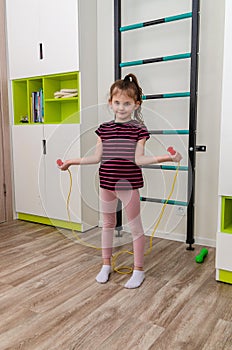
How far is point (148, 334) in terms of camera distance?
4.41 ft

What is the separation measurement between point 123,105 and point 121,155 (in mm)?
249

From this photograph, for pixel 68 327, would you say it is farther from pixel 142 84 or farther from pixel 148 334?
pixel 142 84

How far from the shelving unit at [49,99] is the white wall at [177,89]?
0.52m

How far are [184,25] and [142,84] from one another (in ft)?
1.58

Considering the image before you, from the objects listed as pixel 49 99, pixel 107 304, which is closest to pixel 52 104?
pixel 49 99

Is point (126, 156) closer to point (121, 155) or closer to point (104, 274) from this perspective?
point (121, 155)

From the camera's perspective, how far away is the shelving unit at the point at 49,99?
8.98ft

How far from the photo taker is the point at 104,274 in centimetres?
183

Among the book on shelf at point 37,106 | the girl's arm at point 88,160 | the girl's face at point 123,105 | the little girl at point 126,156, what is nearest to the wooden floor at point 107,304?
the little girl at point 126,156

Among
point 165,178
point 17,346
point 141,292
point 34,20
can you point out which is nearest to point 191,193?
point 165,178

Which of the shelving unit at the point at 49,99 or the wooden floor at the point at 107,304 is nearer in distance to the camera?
the wooden floor at the point at 107,304

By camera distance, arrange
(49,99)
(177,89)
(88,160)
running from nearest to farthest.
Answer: (88,160) → (177,89) → (49,99)

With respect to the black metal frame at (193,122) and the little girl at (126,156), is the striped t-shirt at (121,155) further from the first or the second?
the black metal frame at (193,122)

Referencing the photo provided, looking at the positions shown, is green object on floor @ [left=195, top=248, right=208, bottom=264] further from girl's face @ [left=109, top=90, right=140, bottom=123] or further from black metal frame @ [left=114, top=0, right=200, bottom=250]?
girl's face @ [left=109, top=90, right=140, bottom=123]
